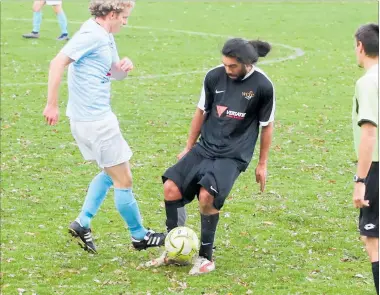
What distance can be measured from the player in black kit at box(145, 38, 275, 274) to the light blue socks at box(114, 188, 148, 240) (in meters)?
0.33

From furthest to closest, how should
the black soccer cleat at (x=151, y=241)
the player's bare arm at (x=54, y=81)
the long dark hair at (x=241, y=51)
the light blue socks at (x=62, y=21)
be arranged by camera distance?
the light blue socks at (x=62, y=21) → the black soccer cleat at (x=151, y=241) → the long dark hair at (x=241, y=51) → the player's bare arm at (x=54, y=81)

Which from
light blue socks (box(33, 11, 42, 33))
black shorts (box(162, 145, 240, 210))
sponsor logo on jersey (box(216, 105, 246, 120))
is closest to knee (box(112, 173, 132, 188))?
black shorts (box(162, 145, 240, 210))

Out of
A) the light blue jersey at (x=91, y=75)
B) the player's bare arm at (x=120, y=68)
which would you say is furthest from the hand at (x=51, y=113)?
the player's bare arm at (x=120, y=68)

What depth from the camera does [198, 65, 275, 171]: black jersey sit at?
7828mm

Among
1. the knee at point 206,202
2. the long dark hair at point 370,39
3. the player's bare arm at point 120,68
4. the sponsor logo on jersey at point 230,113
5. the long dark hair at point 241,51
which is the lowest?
the knee at point 206,202

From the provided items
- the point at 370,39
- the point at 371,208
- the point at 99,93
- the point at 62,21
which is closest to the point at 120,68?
the point at 99,93

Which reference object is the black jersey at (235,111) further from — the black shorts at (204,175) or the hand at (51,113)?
the hand at (51,113)

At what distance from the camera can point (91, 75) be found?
7828mm

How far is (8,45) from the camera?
22422 mm

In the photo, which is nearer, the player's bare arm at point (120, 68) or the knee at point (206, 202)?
the knee at point (206, 202)

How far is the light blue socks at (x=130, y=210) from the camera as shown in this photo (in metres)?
8.09

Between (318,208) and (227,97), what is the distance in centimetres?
267

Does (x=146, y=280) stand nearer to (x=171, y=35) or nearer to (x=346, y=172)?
(x=346, y=172)

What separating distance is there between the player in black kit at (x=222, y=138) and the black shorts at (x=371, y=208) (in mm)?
1578
